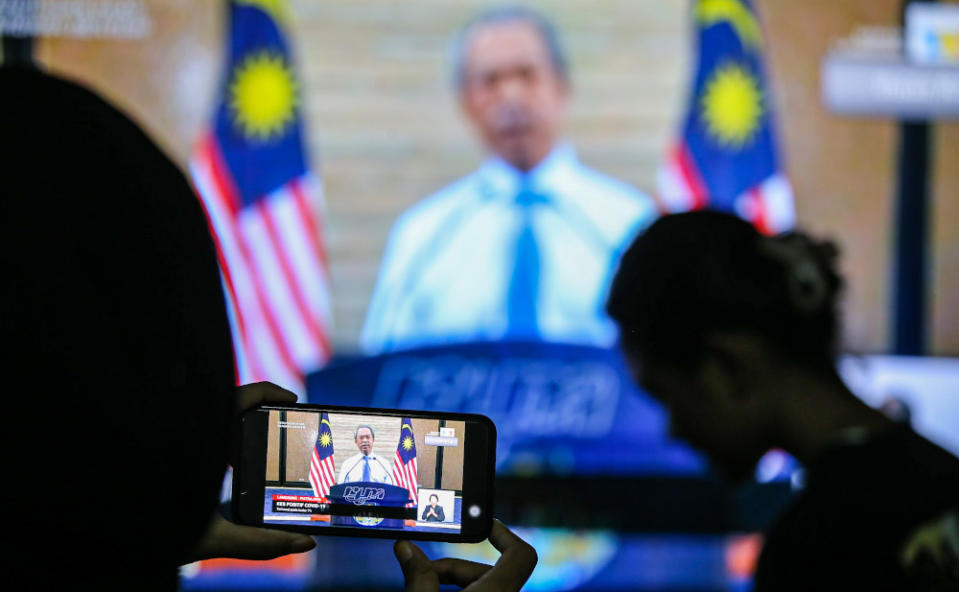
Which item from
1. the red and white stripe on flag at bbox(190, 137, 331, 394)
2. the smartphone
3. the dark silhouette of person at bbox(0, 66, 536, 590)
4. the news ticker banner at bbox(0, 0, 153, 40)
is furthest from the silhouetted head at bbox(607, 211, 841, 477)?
the news ticker banner at bbox(0, 0, 153, 40)

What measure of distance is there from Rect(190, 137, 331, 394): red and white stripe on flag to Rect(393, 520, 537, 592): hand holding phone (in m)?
1.46

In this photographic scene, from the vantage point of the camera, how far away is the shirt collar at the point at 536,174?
191 centimetres

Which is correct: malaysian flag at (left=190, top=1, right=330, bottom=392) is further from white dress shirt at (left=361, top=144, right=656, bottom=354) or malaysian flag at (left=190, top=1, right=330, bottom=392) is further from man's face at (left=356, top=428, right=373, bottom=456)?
man's face at (left=356, top=428, right=373, bottom=456)

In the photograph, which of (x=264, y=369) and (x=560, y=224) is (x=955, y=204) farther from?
(x=264, y=369)

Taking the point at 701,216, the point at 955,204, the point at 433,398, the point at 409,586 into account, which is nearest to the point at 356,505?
the point at 409,586

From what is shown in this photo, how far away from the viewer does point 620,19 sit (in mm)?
1926

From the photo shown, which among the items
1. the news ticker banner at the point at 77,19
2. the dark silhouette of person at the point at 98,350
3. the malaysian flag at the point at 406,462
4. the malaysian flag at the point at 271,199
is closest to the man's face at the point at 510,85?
the malaysian flag at the point at 271,199

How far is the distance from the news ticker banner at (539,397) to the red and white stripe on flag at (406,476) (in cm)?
134

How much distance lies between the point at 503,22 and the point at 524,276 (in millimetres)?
540

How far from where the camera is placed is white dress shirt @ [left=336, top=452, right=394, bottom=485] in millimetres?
519

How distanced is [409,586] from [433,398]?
147 cm

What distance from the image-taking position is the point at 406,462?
1.75 feet

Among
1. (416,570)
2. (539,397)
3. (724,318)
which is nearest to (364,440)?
(416,570)

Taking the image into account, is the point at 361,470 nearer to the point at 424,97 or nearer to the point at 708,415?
the point at 708,415
